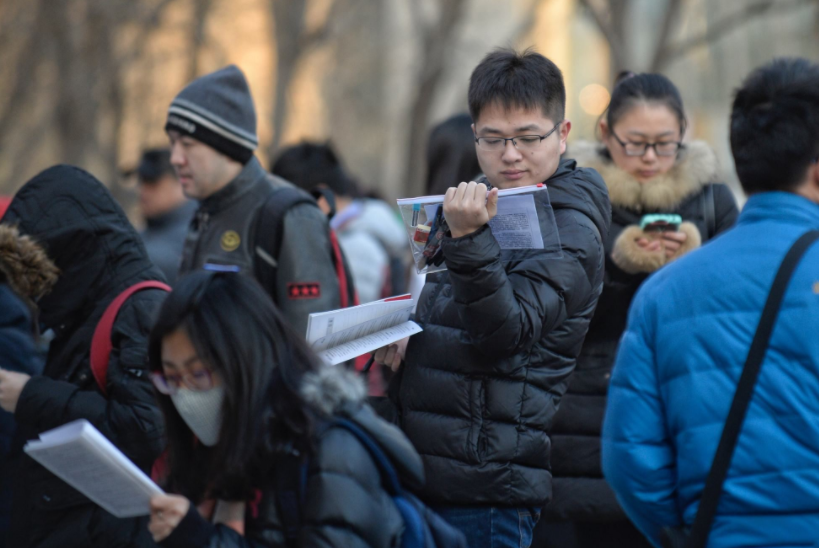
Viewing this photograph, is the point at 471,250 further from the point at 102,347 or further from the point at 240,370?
the point at 102,347

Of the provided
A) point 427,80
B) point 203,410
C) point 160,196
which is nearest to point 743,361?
point 203,410

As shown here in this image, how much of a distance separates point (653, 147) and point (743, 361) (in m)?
1.97

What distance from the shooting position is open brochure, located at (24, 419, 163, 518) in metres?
2.02

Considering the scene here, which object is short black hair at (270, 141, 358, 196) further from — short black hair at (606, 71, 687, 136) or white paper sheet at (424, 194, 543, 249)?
white paper sheet at (424, 194, 543, 249)

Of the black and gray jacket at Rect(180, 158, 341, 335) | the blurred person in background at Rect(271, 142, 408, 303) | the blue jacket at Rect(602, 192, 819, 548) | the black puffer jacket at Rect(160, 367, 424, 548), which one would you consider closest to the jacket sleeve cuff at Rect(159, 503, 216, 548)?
the black puffer jacket at Rect(160, 367, 424, 548)

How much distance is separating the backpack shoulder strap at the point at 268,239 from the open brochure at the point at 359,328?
51.1 inches

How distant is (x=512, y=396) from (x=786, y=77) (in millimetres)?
1157

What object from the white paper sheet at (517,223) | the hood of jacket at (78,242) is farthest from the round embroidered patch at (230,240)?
the white paper sheet at (517,223)

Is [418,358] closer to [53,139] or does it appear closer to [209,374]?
[209,374]

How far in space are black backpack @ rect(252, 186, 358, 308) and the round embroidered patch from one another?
0.09m

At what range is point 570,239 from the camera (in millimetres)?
2885

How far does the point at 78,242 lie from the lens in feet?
10.9

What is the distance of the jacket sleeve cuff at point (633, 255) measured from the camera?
3.69 m

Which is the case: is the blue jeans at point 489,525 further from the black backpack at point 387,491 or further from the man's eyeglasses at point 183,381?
the man's eyeglasses at point 183,381
